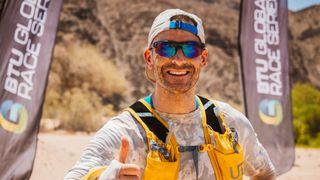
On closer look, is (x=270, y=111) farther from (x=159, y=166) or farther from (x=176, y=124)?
(x=159, y=166)

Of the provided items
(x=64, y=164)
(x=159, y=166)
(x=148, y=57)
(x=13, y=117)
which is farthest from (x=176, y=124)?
(x=64, y=164)

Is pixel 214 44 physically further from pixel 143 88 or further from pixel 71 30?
pixel 71 30

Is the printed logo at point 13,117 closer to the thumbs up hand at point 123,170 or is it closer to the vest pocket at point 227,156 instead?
the vest pocket at point 227,156

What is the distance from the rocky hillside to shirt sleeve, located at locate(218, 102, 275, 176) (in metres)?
24.0

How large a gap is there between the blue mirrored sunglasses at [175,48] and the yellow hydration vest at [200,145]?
0.63 feet

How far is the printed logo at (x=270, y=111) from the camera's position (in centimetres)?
762

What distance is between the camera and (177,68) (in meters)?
1.71

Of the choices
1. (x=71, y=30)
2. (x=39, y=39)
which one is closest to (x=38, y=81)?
(x=39, y=39)

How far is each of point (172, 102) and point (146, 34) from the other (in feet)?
99.0

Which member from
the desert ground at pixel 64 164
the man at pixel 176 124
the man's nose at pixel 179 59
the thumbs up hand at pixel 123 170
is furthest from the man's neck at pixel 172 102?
the desert ground at pixel 64 164

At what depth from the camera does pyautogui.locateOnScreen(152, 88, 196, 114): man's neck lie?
A: 173 cm

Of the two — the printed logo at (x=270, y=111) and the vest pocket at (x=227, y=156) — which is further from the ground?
the vest pocket at (x=227, y=156)

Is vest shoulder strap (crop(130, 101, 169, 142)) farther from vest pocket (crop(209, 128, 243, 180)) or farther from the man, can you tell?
vest pocket (crop(209, 128, 243, 180))

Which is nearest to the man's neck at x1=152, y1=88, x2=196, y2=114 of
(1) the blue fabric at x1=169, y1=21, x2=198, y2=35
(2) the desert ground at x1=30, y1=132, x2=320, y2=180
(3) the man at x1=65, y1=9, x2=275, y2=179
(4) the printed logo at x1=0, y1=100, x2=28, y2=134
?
(3) the man at x1=65, y1=9, x2=275, y2=179
